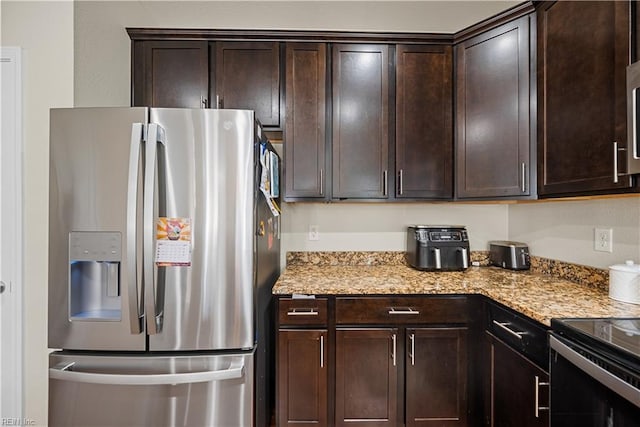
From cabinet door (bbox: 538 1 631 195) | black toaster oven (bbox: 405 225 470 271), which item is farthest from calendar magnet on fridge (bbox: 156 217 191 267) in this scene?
cabinet door (bbox: 538 1 631 195)

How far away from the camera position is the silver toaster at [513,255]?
2.06 m

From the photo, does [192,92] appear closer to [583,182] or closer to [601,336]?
[583,182]

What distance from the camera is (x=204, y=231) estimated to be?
1300mm

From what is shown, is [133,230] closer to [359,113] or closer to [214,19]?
[359,113]

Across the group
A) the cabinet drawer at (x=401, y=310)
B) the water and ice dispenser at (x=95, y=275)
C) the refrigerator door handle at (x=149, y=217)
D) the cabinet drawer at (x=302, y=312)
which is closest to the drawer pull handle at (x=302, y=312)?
the cabinet drawer at (x=302, y=312)

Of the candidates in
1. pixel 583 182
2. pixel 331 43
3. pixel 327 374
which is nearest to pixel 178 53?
pixel 331 43

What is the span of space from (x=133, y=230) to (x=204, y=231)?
269 millimetres

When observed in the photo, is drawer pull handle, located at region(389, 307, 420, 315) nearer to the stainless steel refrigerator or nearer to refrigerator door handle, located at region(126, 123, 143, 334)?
the stainless steel refrigerator

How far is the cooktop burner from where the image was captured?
0.86 metres

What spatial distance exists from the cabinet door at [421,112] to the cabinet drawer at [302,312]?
88 centimetres

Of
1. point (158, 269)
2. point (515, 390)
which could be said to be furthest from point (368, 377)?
point (158, 269)

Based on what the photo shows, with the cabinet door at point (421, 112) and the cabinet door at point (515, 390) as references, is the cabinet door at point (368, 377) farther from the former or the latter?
the cabinet door at point (421, 112)

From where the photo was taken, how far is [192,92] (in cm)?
192

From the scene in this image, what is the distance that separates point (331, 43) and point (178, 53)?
0.95m
